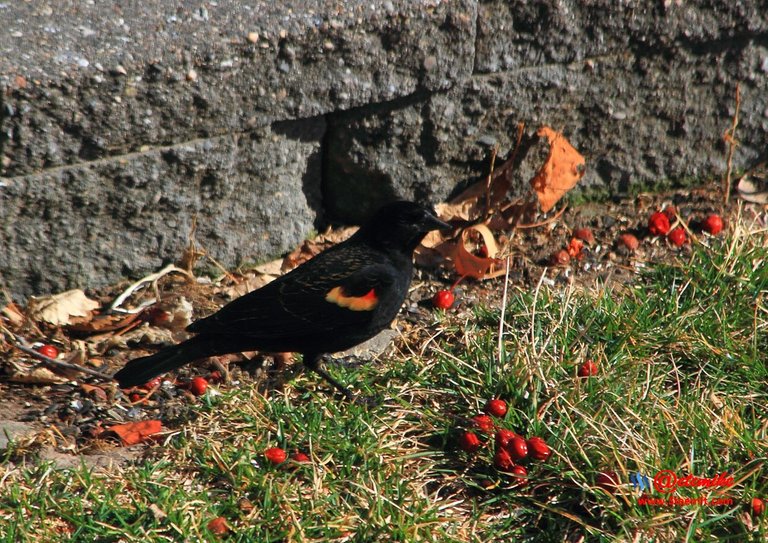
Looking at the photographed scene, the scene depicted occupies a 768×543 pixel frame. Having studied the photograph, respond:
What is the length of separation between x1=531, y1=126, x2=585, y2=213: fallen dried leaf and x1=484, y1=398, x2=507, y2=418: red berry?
5.37 ft

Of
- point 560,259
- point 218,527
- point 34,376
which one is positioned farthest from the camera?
point 560,259

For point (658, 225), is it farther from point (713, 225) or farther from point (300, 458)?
point (300, 458)

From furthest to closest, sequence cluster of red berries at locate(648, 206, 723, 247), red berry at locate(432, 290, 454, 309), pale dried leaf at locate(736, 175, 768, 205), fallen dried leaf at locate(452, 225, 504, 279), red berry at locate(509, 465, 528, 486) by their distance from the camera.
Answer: pale dried leaf at locate(736, 175, 768, 205) < cluster of red berries at locate(648, 206, 723, 247) < fallen dried leaf at locate(452, 225, 504, 279) < red berry at locate(432, 290, 454, 309) < red berry at locate(509, 465, 528, 486)

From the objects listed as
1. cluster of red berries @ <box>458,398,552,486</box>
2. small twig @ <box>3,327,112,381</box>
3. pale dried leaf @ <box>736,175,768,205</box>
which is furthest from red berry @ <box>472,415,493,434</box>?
pale dried leaf @ <box>736,175,768,205</box>

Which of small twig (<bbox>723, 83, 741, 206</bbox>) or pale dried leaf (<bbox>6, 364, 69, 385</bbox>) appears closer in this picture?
pale dried leaf (<bbox>6, 364, 69, 385</bbox>)

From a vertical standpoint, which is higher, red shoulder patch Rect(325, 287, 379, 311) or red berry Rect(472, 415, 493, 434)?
red shoulder patch Rect(325, 287, 379, 311)

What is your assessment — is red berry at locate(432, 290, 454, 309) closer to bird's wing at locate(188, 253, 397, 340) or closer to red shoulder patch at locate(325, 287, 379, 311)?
bird's wing at locate(188, 253, 397, 340)

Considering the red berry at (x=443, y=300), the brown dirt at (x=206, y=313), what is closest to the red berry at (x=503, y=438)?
the brown dirt at (x=206, y=313)

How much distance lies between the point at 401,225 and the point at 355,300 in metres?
0.43

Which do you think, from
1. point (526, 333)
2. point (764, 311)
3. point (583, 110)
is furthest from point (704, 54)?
point (526, 333)

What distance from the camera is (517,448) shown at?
3268mm

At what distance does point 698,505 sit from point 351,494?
1043 millimetres

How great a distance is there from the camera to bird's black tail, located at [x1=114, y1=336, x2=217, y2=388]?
372cm

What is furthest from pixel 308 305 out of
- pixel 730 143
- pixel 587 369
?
pixel 730 143
